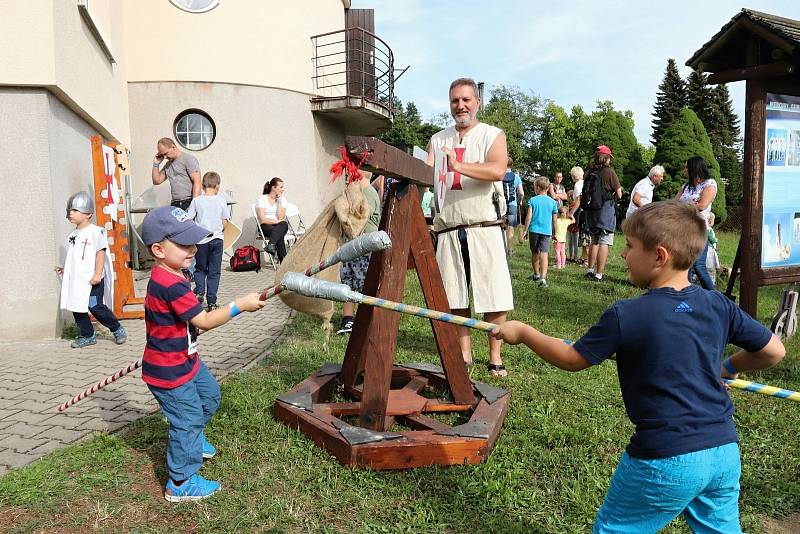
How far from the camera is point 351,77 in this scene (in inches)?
658

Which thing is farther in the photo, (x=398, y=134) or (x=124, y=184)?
(x=398, y=134)

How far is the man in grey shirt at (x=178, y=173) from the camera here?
8297mm

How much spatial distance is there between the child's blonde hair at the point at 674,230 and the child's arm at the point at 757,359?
39 centimetres

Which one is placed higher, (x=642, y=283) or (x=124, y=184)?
(x=124, y=184)

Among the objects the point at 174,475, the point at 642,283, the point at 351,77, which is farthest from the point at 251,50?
the point at 642,283

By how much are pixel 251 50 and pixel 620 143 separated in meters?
29.1

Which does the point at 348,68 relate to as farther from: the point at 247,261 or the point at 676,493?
the point at 676,493

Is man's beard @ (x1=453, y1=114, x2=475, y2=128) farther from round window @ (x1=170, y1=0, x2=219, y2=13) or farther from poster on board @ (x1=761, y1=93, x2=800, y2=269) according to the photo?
round window @ (x1=170, y1=0, x2=219, y2=13)

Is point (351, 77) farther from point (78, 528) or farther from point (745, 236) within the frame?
point (78, 528)

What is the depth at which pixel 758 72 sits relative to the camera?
528 centimetres

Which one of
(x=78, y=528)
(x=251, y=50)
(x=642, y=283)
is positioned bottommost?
(x=78, y=528)

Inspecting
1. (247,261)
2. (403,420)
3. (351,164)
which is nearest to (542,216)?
(247,261)

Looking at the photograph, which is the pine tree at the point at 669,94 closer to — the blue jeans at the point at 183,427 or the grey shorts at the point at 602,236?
the grey shorts at the point at 602,236

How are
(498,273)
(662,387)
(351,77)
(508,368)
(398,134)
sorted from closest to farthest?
(662,387), (498,273), (508,368), (351,77), (398,134)
